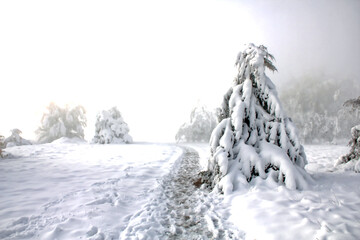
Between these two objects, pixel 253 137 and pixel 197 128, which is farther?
pixel 197 128

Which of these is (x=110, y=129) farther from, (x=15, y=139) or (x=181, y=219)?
(x=181, y=219)

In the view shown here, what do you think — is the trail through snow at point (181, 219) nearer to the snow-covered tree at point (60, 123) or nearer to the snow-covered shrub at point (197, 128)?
the snow-covered tree at point (60, 123)

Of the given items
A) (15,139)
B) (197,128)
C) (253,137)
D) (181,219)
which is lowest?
(181,219)

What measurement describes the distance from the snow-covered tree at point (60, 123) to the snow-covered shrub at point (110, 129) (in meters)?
5.41

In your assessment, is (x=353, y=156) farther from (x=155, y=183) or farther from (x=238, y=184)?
(x=155, y=183)

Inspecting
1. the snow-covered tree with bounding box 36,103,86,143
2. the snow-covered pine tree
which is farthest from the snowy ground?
the snow-covered tree with bounding box 36,103,86,143

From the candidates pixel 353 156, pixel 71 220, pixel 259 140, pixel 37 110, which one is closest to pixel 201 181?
pixel 259 140

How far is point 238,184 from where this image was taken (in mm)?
5574

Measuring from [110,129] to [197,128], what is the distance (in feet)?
55.5

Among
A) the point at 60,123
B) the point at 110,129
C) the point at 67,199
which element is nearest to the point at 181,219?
the point at 67,199

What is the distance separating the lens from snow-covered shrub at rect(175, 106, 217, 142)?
35.9 metres

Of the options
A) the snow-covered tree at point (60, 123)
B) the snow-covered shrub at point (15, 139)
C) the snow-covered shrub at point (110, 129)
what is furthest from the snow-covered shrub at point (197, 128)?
the snow-covered shrub at point (15, 139)

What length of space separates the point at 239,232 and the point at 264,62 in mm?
5675

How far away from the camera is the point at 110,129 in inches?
981
